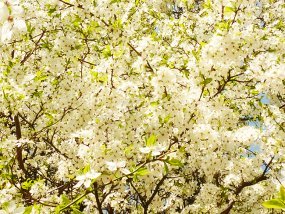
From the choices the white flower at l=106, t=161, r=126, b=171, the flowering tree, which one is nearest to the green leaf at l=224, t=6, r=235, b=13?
the flowering tree

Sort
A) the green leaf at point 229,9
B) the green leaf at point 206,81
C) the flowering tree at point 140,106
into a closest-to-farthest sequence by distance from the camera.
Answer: the flowering tree at point 140,106, the green leaf at point 206,81, the green leaf at point 229,9

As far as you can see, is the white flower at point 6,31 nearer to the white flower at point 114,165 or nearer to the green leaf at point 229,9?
the white flower at point 114,165

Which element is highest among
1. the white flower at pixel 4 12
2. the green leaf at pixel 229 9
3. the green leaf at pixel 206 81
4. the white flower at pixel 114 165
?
the green leaf at pixel 229 9

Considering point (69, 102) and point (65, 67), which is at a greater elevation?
point (65, 67)

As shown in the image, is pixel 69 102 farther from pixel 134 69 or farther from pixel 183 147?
pixel 183 147

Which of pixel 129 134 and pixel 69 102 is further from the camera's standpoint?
pixel 69 102

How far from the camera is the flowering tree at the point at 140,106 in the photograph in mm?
5656

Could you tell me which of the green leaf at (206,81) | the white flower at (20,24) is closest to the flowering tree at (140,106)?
the green leaf at (206,81)

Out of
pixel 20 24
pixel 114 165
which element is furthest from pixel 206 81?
pixel 20 24

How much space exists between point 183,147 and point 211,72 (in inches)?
53.9

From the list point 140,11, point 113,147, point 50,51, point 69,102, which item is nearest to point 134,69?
point 69,102

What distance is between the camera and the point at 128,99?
5.96m

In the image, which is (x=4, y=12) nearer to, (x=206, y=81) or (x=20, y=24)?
(x=20, y=24)

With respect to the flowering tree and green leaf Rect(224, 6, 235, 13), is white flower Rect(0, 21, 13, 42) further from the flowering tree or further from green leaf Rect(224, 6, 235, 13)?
green leaf Rect(224, 6, 235, 13)
